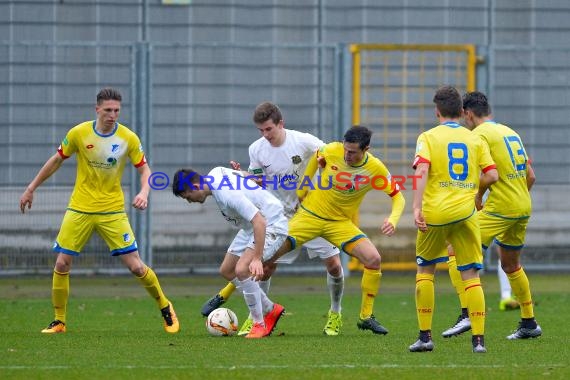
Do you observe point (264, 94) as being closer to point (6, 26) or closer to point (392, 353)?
point (6, 26)

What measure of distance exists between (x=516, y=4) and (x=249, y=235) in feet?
30.5

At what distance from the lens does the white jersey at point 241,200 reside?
356 inches

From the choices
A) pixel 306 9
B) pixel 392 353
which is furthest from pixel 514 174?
pixel 306 9

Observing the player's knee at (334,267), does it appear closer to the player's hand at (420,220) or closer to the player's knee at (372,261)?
the player's knee at (372,261)

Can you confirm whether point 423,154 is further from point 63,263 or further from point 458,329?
point 63,263

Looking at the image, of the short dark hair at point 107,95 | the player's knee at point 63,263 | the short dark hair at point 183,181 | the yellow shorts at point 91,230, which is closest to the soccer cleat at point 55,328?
the player's knee at point 63,263

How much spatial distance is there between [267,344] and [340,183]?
1.74 m

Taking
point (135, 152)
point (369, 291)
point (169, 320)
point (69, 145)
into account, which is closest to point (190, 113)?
point (135, 152)

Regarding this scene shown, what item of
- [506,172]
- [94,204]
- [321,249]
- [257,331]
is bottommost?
[257,331]

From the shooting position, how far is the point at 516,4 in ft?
58.5

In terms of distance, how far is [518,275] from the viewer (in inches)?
383

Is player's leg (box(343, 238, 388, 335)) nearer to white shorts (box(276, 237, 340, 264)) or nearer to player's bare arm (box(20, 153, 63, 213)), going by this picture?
white shorts (box(276, 237, 340, 264))

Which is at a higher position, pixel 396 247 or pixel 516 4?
pixel 516 4

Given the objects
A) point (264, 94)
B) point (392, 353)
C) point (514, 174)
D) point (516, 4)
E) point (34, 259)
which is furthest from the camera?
point (516, 4)
